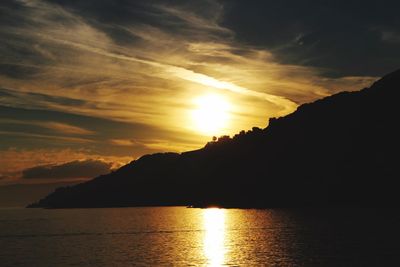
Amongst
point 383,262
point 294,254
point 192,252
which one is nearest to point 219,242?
point 192,252

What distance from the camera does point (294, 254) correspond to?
107m

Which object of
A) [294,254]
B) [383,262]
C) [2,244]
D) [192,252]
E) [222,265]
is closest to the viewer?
[383,262]

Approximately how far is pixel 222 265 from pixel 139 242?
56.7 m

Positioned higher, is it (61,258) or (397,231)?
(397,231)

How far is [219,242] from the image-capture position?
14012 cm

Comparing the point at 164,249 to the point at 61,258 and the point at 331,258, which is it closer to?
the point at 61,258

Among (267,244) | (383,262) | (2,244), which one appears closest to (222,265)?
(383,262)

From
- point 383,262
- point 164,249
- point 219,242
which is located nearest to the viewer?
point 383,262

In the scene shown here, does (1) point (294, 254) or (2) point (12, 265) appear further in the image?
(1) point (294, 254)

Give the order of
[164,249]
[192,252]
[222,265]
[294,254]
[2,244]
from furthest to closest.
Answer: [2,244] → [164,249] → [192,252] → [294,254] → [222,265]

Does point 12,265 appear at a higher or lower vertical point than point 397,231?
lower

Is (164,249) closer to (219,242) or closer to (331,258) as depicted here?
(219,242)

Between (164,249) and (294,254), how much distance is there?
34.7 m

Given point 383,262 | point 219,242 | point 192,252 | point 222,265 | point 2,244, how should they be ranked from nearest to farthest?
point 383,262 < point 222,265 < point 192,252 < point 219,242 < point 2,244
